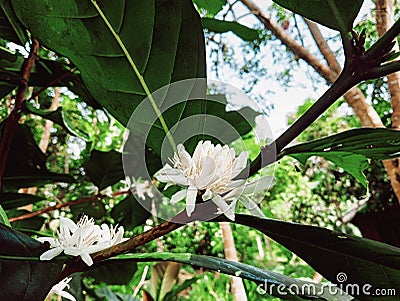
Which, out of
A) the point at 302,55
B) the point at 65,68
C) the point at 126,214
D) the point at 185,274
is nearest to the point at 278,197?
the point at 185,274

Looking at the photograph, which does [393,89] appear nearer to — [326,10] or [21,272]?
[326,10]

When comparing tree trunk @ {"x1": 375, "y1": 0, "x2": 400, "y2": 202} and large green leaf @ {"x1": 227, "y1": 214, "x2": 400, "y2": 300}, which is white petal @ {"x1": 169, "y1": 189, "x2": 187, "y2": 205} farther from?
tree trunk @ {"x1": 375, "y1": 0, "x2": 400, "y2": 202}

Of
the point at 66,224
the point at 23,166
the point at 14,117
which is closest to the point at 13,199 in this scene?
the point at 23,166

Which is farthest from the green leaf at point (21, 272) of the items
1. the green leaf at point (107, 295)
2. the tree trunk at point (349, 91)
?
the tree trunk at point (349, 91)

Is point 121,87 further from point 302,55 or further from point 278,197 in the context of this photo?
point 278,197

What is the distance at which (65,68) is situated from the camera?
58 cm

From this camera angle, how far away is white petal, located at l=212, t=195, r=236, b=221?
25cm

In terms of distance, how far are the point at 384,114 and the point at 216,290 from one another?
124cm

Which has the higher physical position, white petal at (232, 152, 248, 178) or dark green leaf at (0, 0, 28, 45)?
dark green leaf at (0, 0, 28, 45)

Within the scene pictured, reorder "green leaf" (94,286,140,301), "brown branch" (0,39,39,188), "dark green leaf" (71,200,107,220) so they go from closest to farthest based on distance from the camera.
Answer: "brown branch" (0,39,39,188) < "dark green leaf" (71,200,107,220) < "green leaf" (94,286,140,301)

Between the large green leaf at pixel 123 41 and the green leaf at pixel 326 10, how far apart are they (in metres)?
0.06

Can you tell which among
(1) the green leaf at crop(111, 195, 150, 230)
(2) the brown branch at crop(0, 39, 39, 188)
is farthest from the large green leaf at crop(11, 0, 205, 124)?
(1) the green leaf at crop(111, 195, 150, 230)

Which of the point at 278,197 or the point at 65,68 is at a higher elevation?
the point at 278,197

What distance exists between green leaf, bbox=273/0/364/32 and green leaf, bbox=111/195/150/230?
1.62 feet
